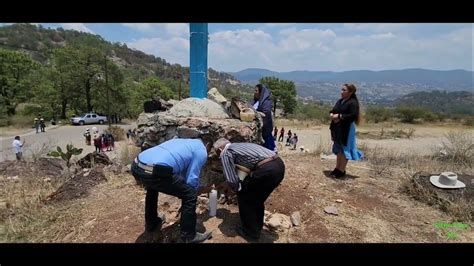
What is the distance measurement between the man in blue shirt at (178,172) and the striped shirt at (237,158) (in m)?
0.23

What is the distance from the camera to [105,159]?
25.0 ft

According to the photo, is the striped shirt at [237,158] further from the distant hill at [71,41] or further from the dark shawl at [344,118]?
the distant hill at [71,41]

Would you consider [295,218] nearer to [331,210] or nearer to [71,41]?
[331,210]

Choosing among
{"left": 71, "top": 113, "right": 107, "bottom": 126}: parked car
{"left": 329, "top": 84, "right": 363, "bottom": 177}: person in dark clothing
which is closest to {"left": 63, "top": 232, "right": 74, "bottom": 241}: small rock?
{"left": 329, "top": 84, "right": 363, "bottom": 177}: person in dark clothing

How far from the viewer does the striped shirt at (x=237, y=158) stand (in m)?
3.23

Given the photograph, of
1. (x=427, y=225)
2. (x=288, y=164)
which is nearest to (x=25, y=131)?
(x=288, y=164)

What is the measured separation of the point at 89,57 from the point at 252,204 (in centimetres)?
3819

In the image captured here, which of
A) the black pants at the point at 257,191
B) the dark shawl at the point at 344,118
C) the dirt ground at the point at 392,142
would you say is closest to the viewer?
the black pants at the point at 257,191

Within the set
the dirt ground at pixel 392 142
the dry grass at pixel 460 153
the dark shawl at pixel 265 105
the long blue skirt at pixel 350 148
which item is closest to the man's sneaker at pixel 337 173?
the long blue skirt at pixel 350 148

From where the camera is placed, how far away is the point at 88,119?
3306 centimetres

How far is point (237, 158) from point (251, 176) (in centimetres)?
22

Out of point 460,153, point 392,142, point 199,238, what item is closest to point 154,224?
point 199,238
